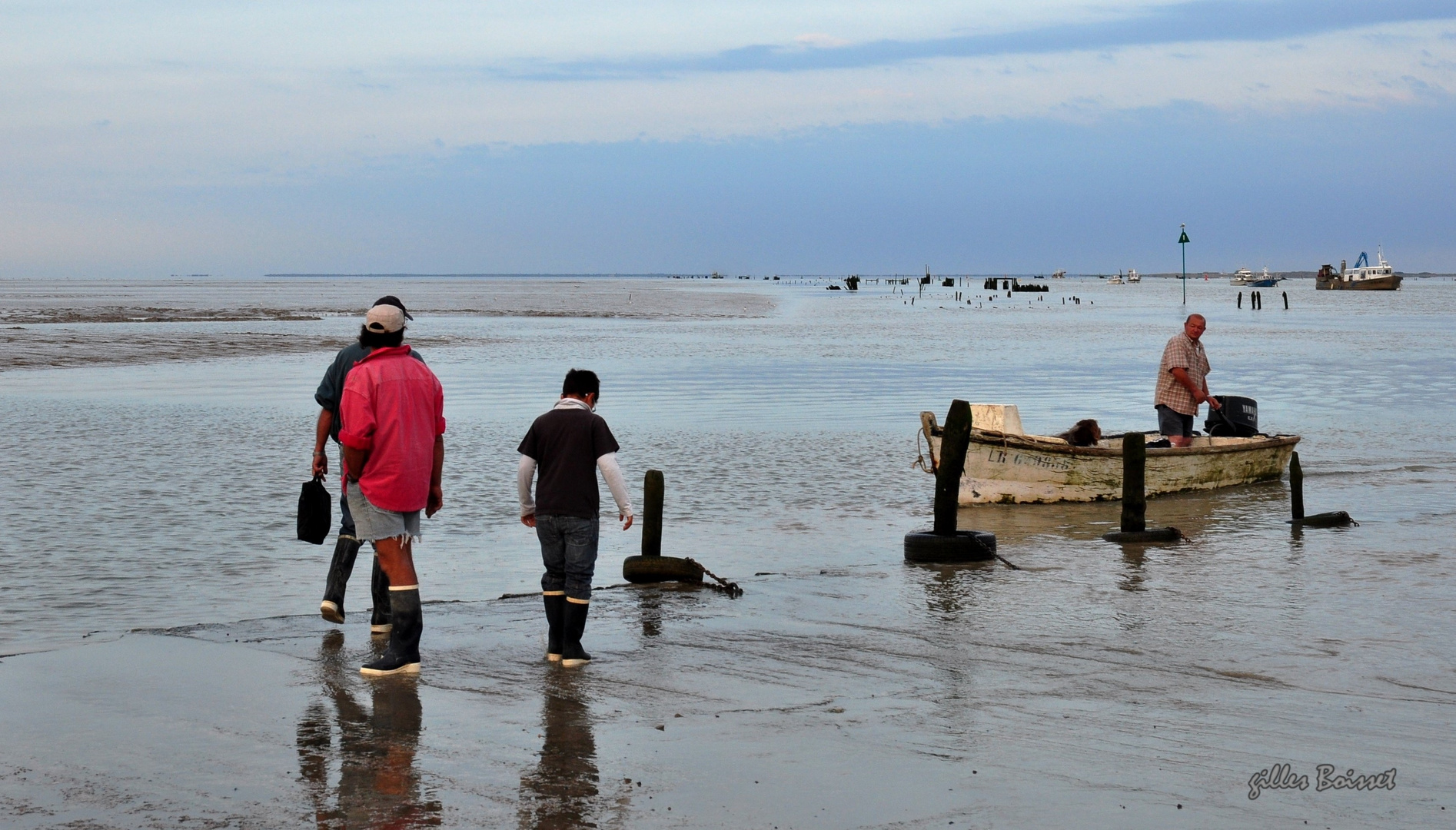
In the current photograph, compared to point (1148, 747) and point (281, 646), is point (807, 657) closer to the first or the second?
point (1148, 747)

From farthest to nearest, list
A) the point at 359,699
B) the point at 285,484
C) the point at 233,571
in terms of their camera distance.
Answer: the point at 285,484 → the point at 233,571 → the point at 359,699

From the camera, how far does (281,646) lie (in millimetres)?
8562

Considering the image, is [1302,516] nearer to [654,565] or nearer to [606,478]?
[654,565]

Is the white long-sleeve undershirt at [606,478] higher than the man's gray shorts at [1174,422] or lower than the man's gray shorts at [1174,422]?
higher

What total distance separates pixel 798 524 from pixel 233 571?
5773 mm

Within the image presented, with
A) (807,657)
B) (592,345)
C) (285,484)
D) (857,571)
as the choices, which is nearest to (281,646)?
(807,657)

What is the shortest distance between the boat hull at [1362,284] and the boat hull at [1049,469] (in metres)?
133

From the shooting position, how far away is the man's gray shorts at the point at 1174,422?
1644 centimetres

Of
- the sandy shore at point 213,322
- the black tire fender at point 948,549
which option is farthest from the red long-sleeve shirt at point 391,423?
the sandy shore at point 213,322

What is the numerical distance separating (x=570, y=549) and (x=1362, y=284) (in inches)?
5782

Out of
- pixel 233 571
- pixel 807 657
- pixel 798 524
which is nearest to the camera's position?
pixel 807 657

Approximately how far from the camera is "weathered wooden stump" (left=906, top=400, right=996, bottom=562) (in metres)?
12.4

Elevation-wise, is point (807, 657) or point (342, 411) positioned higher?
point (342, 411)

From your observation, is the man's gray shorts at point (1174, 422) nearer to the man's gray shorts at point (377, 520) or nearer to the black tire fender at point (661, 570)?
the black tire fender at point (661, 570)
